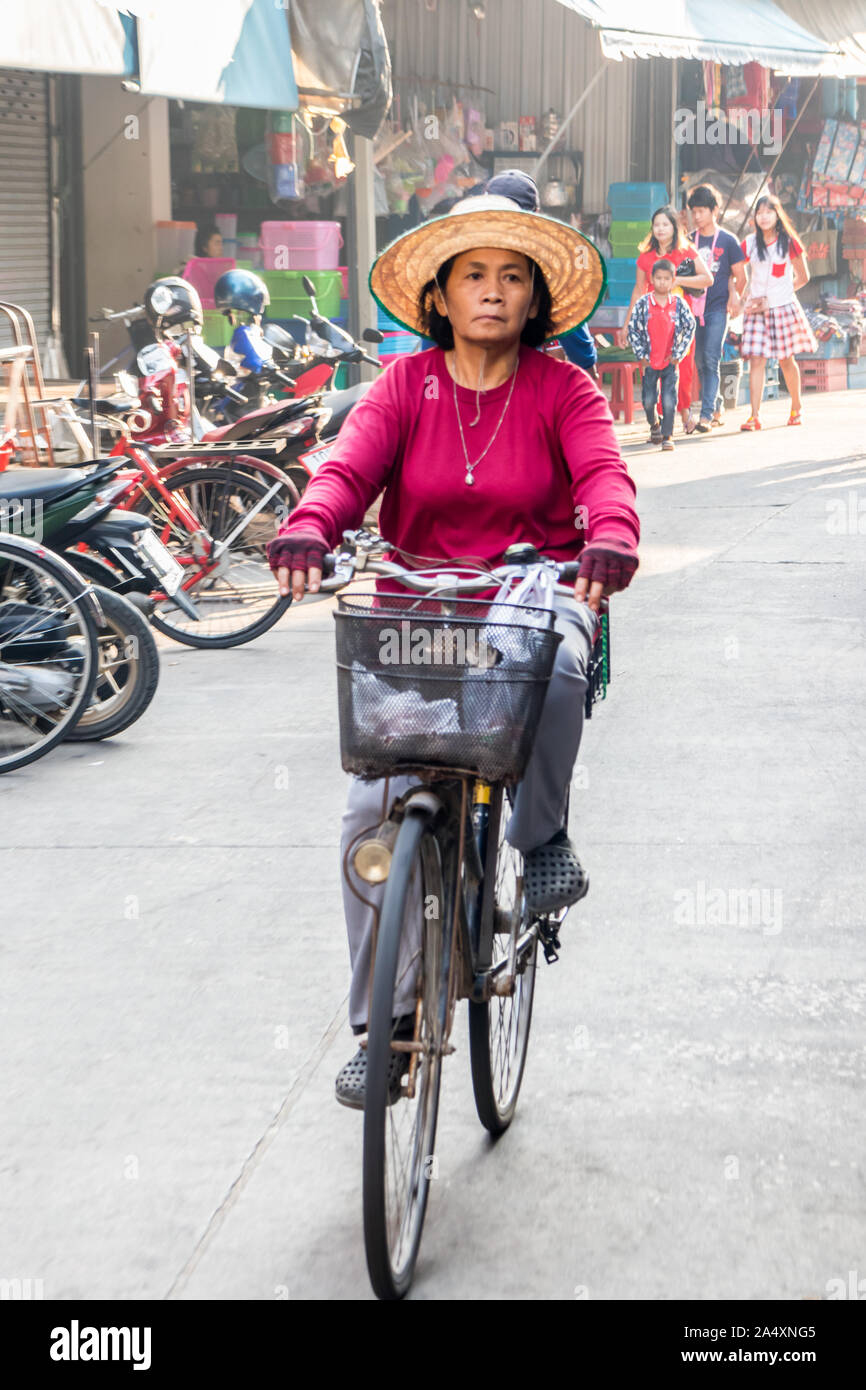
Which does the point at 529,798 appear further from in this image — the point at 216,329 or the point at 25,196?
the point at 25,196

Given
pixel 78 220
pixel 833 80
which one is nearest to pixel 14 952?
pixel 78 220

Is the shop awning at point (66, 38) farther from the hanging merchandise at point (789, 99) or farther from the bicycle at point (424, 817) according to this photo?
the hanging merchandise at point (789, 99)

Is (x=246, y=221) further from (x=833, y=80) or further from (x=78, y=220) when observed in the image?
(x=833, y=80)

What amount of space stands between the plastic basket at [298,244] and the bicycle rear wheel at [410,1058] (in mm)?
12155

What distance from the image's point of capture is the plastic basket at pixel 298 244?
1434 centimetres

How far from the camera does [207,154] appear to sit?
49.3 ft

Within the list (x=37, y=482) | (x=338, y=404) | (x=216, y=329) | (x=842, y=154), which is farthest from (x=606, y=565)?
(x=842, y=154)

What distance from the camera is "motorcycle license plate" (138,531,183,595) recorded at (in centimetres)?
709

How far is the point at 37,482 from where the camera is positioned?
6.37 m

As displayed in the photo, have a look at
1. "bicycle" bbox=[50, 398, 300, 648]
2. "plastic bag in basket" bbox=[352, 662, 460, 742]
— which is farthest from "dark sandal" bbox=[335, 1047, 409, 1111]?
"bicycle" bbox=[50, 398, 300, 648]

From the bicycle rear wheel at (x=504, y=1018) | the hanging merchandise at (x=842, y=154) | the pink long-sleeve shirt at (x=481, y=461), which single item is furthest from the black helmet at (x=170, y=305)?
the hanging merchandise at (x=842, y=154)

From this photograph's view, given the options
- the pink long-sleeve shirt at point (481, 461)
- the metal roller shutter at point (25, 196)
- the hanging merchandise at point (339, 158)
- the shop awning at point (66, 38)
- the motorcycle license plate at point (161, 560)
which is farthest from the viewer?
the hanging merchandise at point (339, 158)

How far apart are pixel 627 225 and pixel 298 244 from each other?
221 inches

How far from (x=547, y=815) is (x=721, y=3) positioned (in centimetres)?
1689
